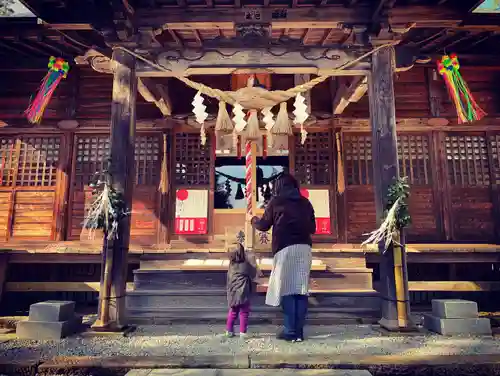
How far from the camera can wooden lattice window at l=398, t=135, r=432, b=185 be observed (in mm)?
9008

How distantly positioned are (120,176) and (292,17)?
4019 mm

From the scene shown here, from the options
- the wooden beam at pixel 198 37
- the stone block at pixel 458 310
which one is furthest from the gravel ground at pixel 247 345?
the wooden beam at pixel 198 37

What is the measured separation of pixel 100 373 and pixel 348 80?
7.51 meters

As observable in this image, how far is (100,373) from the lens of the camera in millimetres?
3643

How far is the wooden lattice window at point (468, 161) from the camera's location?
352 inches

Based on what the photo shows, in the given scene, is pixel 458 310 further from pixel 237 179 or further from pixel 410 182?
pixel 237 179

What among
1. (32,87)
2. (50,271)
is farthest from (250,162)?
(32,87)

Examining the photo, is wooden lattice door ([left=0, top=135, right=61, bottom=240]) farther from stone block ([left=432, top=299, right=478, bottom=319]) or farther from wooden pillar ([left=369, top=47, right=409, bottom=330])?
stone block ([left=432, top=299, right=478, bottom=319])

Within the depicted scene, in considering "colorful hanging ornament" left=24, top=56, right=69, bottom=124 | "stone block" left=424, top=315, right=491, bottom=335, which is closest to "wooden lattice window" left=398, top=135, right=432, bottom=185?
"stone block" left=424, top=315, right=491, bottom=335

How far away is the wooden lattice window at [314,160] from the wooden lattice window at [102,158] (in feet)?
12.6

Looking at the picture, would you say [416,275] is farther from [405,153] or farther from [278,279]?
[278,279]

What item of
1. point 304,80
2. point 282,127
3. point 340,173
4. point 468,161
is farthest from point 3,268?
point 468,161

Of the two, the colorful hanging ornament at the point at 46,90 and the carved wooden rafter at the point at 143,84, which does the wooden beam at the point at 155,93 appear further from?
the colorful hanging ornament at the point at 46,90

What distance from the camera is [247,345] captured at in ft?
13.9
